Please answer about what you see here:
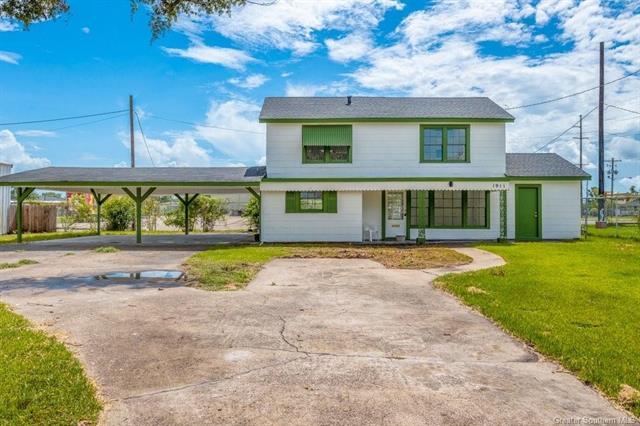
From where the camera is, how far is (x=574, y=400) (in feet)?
12.1

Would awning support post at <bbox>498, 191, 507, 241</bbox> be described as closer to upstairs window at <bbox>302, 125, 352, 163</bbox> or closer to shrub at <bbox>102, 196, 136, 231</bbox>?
upstairs window at <bbox>302, 125, 352, 163</bbox>

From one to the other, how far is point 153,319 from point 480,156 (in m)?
16.3

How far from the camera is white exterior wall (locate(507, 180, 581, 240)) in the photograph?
18.7 m

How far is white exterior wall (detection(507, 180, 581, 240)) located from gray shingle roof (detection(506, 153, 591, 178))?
399mm

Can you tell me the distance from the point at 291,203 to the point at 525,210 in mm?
10505

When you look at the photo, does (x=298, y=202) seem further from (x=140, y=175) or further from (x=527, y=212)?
(x=527, y=212)

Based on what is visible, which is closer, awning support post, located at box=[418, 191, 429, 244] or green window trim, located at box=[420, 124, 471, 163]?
awning support post, located at box=[418, 191, 429, 244]

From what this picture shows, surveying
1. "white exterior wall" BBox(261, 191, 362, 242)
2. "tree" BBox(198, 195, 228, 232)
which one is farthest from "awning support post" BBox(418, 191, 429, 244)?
"tree" BBox(198, 195, 228, 232)

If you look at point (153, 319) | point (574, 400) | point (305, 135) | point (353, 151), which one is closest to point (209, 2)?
point (305, 135)

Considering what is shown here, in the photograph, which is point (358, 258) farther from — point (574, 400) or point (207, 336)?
point (574, 400)

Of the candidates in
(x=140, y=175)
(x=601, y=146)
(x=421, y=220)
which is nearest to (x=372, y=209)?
(x=421, y=220)

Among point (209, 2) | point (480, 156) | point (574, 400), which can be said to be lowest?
point (574, 400)

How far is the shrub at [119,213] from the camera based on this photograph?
1142 inches

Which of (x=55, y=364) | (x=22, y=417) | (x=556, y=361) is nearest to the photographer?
(x=22, y=417)
